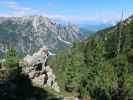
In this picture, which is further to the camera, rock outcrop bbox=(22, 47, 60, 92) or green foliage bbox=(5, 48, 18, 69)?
green foliage bbox=(5, 48, 18, 69)

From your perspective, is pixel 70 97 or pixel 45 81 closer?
pixel 70 97

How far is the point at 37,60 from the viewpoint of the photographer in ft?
416

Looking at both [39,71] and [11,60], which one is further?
[11,60]

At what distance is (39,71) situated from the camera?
126m

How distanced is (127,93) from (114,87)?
430 centimetres

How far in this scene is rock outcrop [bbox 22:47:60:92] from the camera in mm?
121812

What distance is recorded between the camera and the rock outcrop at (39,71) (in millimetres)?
121812

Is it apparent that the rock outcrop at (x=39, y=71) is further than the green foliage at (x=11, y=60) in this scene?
No

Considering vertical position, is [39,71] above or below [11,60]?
below

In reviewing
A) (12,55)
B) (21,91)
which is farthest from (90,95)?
(12,55)

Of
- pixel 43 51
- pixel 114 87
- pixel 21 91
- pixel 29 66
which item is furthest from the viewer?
pixel 43 51

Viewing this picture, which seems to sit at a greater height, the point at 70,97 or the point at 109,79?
the point at 109,79

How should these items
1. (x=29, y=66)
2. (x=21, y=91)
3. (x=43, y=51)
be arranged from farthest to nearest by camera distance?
(x=43, y=51) < (x=29, y=66) < (x=21, y=91)

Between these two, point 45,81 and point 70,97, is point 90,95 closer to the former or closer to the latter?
point 70,97
